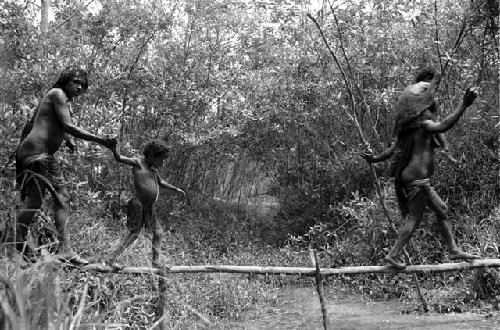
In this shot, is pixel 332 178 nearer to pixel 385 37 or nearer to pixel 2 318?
pixel 385 37

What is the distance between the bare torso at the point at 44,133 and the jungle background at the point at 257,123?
98cm

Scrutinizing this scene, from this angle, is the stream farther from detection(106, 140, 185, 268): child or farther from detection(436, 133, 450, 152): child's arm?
detection(106, 140, 185, 268): child

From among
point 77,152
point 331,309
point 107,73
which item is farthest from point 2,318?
point 107,73

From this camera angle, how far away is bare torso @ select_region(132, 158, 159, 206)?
4.86 m

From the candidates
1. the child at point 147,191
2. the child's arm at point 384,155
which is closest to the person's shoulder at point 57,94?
the child at point 147,191

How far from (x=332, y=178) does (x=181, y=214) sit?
3010mm

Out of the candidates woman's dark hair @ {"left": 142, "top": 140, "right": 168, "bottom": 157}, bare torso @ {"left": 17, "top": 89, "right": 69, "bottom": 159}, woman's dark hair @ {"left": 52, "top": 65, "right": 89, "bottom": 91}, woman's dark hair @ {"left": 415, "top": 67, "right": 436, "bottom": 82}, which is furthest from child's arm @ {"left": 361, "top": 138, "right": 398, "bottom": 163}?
bare torso @ {"left": 17, "top": 89, "right": 69, "bottom": 159}

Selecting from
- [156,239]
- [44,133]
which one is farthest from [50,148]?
[156,239]

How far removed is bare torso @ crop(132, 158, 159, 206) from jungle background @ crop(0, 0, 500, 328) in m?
1.04

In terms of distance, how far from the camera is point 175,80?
9750 mm

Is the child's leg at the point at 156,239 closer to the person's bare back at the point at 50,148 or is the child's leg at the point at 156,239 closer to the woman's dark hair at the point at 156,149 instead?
the woman's dark hair at the point at 156,149

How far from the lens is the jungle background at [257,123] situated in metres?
7.21

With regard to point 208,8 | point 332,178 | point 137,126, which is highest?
point 208,8

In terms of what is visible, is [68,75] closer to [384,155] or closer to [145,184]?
[145,184]
